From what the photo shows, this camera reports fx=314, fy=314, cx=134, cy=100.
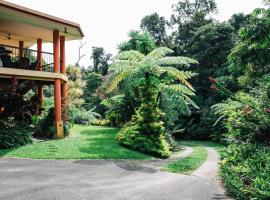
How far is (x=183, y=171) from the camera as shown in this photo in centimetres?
1059

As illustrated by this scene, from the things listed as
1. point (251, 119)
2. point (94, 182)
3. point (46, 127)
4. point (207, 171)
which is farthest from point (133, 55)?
point (94, 182)

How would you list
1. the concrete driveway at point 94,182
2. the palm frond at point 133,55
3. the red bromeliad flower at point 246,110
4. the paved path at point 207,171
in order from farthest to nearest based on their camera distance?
the palm frond at point 133,55 → the paved path at point 207,171 → the red bromeliad flower at point 246,110 → the concrete driveway at point 94,182

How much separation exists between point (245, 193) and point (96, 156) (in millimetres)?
6236

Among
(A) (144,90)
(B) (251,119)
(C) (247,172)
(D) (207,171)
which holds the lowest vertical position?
(D) (207,171)

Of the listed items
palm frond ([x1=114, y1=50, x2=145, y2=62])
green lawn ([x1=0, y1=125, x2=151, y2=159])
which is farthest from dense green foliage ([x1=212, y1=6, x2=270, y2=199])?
palm frond ([x1=114, y1=50, x2=145, y2=62])

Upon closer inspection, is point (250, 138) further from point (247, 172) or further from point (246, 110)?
point (247, 172)

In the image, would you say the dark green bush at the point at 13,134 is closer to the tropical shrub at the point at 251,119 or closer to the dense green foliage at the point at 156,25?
the tropical shrub at the point at 251,119

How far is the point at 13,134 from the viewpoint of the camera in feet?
44.2

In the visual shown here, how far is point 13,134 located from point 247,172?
32.4 feet

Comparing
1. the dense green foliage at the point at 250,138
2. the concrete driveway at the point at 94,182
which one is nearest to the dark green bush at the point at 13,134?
the concrete driveway at the point at 94,182

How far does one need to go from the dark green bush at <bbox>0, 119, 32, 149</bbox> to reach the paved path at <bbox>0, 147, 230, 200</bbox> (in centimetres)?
234

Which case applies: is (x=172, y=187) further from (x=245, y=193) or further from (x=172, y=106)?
(x=172, y=106)

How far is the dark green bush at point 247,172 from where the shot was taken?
6.74 metres

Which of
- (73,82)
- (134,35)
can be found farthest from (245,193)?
(73,82)
